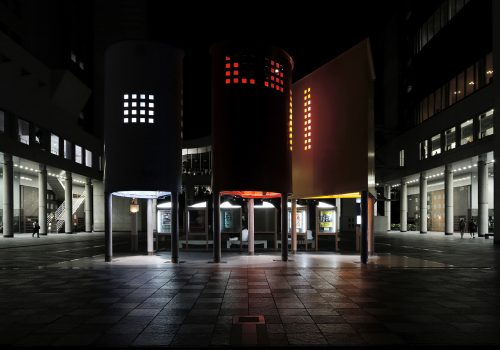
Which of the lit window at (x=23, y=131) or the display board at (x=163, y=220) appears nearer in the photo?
the display board at (x=163, y=220)

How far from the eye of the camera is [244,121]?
19.0 metres

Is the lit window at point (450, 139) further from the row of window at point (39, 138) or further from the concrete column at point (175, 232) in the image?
the row of window at point (39, 138)

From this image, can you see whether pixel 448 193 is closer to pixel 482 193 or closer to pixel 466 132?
pixel 466 132

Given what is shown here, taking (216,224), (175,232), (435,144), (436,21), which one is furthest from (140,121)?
(436,21)

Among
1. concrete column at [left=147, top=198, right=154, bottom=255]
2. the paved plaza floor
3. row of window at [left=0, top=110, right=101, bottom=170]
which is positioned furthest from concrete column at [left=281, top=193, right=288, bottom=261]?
row of window at [left=0, top=110, right=101, bottom=170]

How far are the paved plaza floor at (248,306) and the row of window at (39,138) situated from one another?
28.8m

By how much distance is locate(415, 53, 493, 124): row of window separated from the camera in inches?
1549

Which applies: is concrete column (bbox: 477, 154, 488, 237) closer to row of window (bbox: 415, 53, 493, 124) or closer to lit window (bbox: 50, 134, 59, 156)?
row of window (bbox: 415, 53, 493, 124)

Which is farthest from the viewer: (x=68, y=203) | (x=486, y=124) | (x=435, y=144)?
(x=68, y=203)

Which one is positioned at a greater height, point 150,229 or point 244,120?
point 244,120

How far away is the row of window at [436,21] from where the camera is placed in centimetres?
4644

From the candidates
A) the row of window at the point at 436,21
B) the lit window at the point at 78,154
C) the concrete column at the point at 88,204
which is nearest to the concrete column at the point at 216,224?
the row of window at the point at 436,21

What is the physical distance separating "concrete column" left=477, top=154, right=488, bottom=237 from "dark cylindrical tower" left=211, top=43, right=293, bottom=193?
2831 centimetres

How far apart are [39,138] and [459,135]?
4238cm
